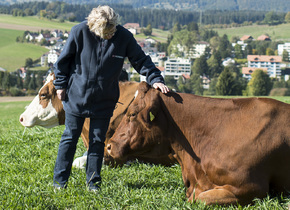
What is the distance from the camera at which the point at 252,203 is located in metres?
4.27

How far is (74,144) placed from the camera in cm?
509

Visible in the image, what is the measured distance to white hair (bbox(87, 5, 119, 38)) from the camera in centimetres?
458

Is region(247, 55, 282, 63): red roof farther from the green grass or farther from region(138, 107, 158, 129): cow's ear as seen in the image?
region(138, 107, 158, 129): cow's ear

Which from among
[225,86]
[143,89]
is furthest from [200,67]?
[143,89]

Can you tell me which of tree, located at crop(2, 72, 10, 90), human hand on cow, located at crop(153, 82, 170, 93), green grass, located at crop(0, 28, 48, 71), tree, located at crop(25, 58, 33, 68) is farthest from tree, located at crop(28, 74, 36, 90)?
human hand on cow, located at crop(153, 82, 170, 93)

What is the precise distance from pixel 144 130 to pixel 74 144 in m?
0.97

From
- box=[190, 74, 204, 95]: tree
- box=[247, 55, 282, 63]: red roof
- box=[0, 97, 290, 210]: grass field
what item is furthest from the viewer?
box=[247, 55, 282, 63]: red roof

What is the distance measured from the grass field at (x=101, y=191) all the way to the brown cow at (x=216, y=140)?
0.21 meters

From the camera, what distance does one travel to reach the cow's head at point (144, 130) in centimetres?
459

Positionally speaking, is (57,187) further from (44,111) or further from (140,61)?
(44,111)

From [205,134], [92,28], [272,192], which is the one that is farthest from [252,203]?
[92,28]

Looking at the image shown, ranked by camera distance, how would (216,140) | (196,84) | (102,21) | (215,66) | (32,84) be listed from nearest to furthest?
1. (216,140)
2. (102,21)
3. (32,84)
4. (196,84)
5. (215,66)

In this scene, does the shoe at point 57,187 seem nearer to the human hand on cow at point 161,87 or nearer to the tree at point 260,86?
the human hand on cow at point 161,87

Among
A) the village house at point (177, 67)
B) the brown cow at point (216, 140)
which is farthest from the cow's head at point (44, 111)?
the village house at point (177, 67)
